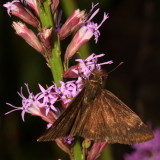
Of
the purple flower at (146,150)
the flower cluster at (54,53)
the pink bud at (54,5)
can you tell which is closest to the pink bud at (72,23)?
the flower cluster at (54,53)

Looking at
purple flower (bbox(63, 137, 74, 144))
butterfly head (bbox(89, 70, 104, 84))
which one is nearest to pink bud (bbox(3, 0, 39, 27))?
butterfly head (bbox(89, 70, 104, 84))

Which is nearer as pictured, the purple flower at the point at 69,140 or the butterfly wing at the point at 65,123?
the butterfly wing at the point at 65,123

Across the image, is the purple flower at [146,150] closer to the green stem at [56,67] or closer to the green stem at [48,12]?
the green stem at [56,67]

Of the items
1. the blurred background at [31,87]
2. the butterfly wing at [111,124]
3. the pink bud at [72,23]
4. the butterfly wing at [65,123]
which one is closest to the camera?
the butterfly wing at [65,123]

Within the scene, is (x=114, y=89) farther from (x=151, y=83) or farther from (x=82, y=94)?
(x=82, y=94)

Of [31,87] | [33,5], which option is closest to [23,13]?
[33,5]

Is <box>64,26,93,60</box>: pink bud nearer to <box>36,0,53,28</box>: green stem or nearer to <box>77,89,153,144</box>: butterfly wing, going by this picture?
<box>36,0,53,28</box>: green stem
